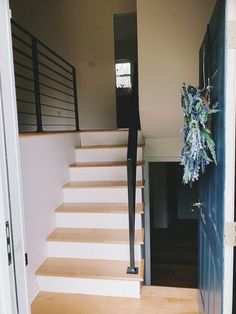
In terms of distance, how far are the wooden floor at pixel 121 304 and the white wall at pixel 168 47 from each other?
171 cm

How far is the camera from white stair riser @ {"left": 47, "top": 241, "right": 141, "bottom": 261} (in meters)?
2.48

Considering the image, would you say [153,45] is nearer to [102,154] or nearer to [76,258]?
[102,154]

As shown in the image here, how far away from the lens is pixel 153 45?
7.64ft

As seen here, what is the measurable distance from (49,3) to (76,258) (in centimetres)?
437

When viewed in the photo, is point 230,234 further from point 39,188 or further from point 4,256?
point 39,188

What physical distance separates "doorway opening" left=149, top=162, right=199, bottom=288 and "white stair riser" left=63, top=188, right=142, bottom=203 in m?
2.23

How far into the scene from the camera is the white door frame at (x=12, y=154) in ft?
3.42

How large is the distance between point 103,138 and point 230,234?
284 cm

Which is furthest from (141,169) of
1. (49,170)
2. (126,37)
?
(126,37)


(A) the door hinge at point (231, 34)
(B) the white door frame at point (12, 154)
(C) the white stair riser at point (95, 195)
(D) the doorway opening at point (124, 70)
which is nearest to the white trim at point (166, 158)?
(C) the white stair riser at point (95, 195)

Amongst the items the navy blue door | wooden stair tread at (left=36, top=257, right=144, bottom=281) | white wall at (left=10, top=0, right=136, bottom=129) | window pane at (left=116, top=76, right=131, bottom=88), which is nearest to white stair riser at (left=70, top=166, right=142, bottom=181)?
wooden stair tread at (left=36, top=257, right=144, bottom=281)

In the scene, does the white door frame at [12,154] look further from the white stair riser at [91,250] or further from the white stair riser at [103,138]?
the white stair riser at [103,138]

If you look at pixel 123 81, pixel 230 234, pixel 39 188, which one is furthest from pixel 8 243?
pixel 123 81

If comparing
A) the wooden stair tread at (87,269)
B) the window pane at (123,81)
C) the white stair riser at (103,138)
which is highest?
the window pane at (123,81)
